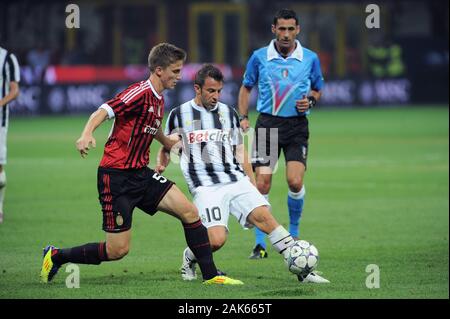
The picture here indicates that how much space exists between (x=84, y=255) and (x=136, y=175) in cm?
83

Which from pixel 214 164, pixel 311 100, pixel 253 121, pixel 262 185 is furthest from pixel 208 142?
pixel 253 121

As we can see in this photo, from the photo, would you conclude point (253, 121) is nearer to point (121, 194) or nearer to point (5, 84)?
point (5, 84)

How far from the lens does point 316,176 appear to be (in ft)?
60.1

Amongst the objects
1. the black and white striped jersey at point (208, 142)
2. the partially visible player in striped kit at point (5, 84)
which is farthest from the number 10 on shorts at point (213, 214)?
the partially visible player in striped kit at point (5, 84)

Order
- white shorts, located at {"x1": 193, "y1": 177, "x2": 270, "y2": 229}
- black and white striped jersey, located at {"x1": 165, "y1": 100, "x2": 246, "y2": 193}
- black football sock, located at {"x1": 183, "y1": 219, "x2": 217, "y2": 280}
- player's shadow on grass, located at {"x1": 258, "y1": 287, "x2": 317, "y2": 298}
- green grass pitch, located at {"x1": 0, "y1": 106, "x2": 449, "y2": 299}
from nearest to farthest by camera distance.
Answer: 1. player's shadow on grass, located at {"x1": 258, "y1": 287, "x2": 317, "y2": 298}
2. green grass pitch, located at {"x1": 0, "y1": 106, "x2": 449, "y2": 299}
3. black football sock, located at {"x1": 183, "y1": 219, "x2": 217, "y2": 280}
4. white shorts, located at {"x1": 193, "y1": 177, "x2": 270, "y2": 229}
5. black and white striped jersey, located at {"x1": 165, "y1": 100, "x2": 246, "y2": 193}

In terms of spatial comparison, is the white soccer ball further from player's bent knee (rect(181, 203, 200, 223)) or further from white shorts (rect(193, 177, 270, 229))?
player's bent knee (rect(181, 203, 200, 223))

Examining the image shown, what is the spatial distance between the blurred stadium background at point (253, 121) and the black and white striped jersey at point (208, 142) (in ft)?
3.13

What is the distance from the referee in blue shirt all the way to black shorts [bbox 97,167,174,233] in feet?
8.15

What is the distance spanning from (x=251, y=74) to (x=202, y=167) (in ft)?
7.12

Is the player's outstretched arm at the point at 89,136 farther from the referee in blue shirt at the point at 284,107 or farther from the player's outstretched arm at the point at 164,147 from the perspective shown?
the referee in blue shirt at the point at 284,107

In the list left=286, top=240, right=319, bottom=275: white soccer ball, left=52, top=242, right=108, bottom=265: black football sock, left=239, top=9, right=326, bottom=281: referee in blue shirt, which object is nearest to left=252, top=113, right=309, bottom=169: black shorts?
left=239, top=9, right=326, bottom=281: referee in blue shirt

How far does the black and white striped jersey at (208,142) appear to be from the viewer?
31.7 ft

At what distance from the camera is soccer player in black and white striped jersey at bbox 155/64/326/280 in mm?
9414

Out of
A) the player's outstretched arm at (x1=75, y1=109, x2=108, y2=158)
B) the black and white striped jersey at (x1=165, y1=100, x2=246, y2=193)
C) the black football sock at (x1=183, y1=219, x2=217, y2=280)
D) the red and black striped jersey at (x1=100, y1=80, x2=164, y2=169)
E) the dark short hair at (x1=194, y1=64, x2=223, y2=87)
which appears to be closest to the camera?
the player's outstretched arm at (x1=75, y1=109, x2=108, y2=158)
